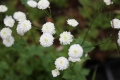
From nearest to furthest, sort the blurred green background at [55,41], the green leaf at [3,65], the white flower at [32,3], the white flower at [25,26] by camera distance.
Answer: the white flower at [25,26] < the white flower at [32,3] < the green leaf at [3,65] < the blurred green background at [55,41]

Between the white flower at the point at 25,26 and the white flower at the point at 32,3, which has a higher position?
the white flower at the point at 32,3

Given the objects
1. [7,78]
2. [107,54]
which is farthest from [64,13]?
[7,78]

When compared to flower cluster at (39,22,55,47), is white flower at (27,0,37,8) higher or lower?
higher

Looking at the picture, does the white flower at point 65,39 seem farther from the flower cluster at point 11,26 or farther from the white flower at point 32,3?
the white flower at point 32,3

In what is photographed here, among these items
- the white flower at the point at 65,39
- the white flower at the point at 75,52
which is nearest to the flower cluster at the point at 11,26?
the white flower at the point at 65,39


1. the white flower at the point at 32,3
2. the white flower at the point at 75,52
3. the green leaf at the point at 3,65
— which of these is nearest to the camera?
the white flower at the point at 75,52

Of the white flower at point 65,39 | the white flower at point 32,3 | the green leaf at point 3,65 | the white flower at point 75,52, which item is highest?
the white flower at point 32,3

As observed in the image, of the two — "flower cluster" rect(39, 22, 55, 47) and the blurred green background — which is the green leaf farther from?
"flower cluster" rect(39, 22, 55, 47)

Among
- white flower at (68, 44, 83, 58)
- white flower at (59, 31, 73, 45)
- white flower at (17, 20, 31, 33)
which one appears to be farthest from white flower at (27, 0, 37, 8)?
white flower at (68, 44, 83, 58)

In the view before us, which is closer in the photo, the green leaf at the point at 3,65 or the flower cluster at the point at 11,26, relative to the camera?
the flower cluster at the point at 11,26
